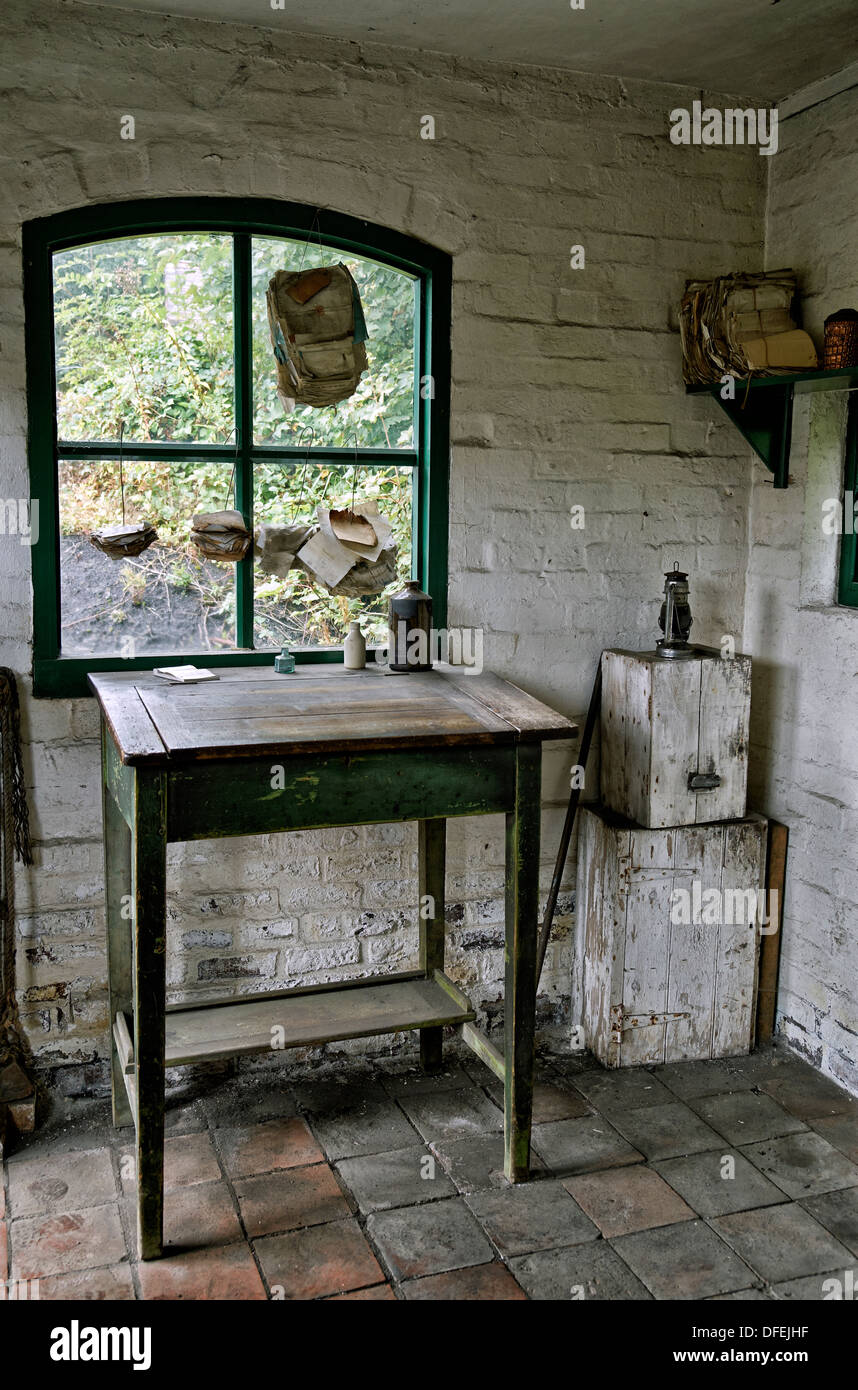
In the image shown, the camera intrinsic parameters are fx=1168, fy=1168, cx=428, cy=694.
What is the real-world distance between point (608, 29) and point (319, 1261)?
10.8ft

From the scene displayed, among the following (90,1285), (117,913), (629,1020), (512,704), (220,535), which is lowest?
(90,1285)

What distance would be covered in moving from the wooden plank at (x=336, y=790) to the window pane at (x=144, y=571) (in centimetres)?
95

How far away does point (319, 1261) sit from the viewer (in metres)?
2.71

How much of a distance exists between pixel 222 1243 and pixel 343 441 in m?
2.26

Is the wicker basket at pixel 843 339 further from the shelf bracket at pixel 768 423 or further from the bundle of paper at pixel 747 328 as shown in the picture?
the shelf bracket at pixel 768 423

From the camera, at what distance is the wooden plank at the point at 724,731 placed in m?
3.58

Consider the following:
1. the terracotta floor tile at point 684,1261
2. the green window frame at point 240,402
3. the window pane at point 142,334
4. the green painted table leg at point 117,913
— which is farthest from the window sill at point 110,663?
the terracotta floor tile at point 684,1261

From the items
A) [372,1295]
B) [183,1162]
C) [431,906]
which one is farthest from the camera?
[431,906]

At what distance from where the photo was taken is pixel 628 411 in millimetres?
3783

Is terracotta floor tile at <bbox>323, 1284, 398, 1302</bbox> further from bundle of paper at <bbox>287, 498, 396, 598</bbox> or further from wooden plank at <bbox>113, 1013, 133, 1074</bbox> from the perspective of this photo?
bundle of paper at <bbox>287, 498, 396, 598</bbox>

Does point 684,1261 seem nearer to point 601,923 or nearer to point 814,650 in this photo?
point 601,923

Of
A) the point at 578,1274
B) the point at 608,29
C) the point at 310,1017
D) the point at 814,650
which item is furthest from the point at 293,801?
the point at 608,29

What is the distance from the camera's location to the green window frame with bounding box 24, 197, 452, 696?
319 cm

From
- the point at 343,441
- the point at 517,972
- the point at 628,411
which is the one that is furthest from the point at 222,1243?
the point at 628,411
